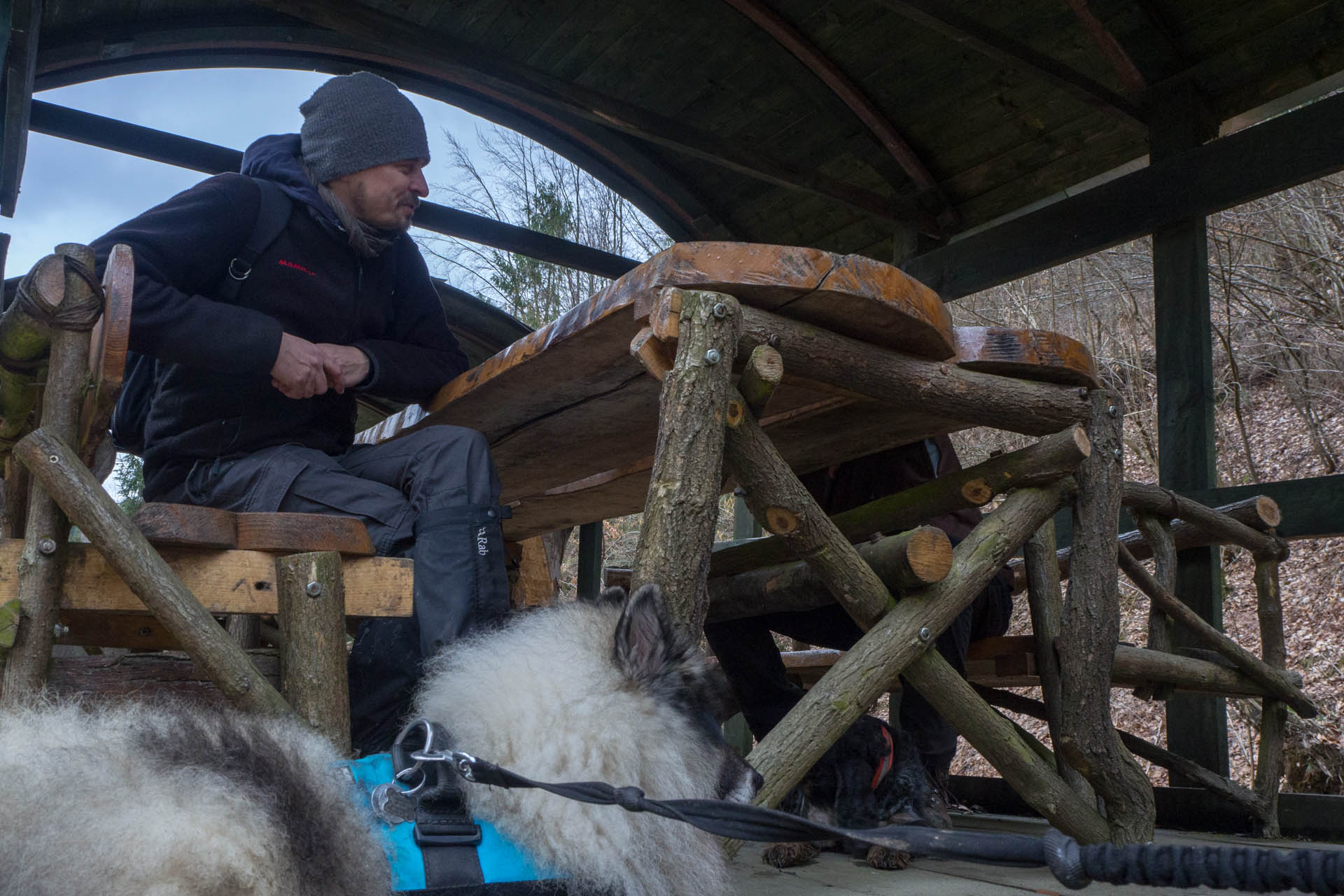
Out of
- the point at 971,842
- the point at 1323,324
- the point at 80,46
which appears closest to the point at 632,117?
the point at 80,46

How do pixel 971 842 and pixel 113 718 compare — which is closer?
pixel 971 842

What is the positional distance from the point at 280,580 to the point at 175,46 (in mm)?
3617

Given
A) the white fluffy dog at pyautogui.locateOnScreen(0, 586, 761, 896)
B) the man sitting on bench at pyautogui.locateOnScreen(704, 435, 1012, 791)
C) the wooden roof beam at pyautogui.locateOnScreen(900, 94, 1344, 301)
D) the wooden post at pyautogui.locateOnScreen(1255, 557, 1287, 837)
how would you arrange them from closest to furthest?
the white fluffy dog at pyautogui.locateOnScreen(0, 586, 761, 896)
the man sitting on bench at pyautogui.locateOnScreen(704, 435, 1012, 791)
the wooden post at pyautogui.locateOnScreen(1255, 557, 1287, 837)
the wooden roof beam at pyautogui.locateOnScreen(900, 94, 1344, 301)

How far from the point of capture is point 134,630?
9.45ft

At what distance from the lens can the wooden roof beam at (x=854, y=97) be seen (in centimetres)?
497

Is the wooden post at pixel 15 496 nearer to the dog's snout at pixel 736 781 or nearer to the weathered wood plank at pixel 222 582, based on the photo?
the weathered wood plank at pixel 222 582

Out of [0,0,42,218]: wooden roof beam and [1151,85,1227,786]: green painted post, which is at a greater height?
[0,0,42,218]: wooden roof beam

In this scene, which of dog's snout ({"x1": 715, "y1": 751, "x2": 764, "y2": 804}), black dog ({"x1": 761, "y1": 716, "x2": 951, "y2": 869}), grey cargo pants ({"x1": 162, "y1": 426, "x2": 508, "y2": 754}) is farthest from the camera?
black dog ({"x1": 761, "y1": 716, "x2": 951, "y2": 869})

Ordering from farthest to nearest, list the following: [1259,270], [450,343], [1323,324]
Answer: [1259,270] < [1323,324] < [450,343]

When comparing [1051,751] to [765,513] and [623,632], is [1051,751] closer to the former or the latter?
[765,513]

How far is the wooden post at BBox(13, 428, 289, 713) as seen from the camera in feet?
6.66

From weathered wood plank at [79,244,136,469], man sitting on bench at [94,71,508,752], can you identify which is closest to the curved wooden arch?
man sitting on bench at [94,71,508,752]

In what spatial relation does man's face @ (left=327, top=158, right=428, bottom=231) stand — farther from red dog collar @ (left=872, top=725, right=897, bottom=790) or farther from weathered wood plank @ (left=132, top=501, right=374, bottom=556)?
red dog collar @ (left=872, top=725, right=897, bottom=790)

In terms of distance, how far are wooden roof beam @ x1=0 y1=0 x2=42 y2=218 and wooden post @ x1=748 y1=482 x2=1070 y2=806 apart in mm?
3783
